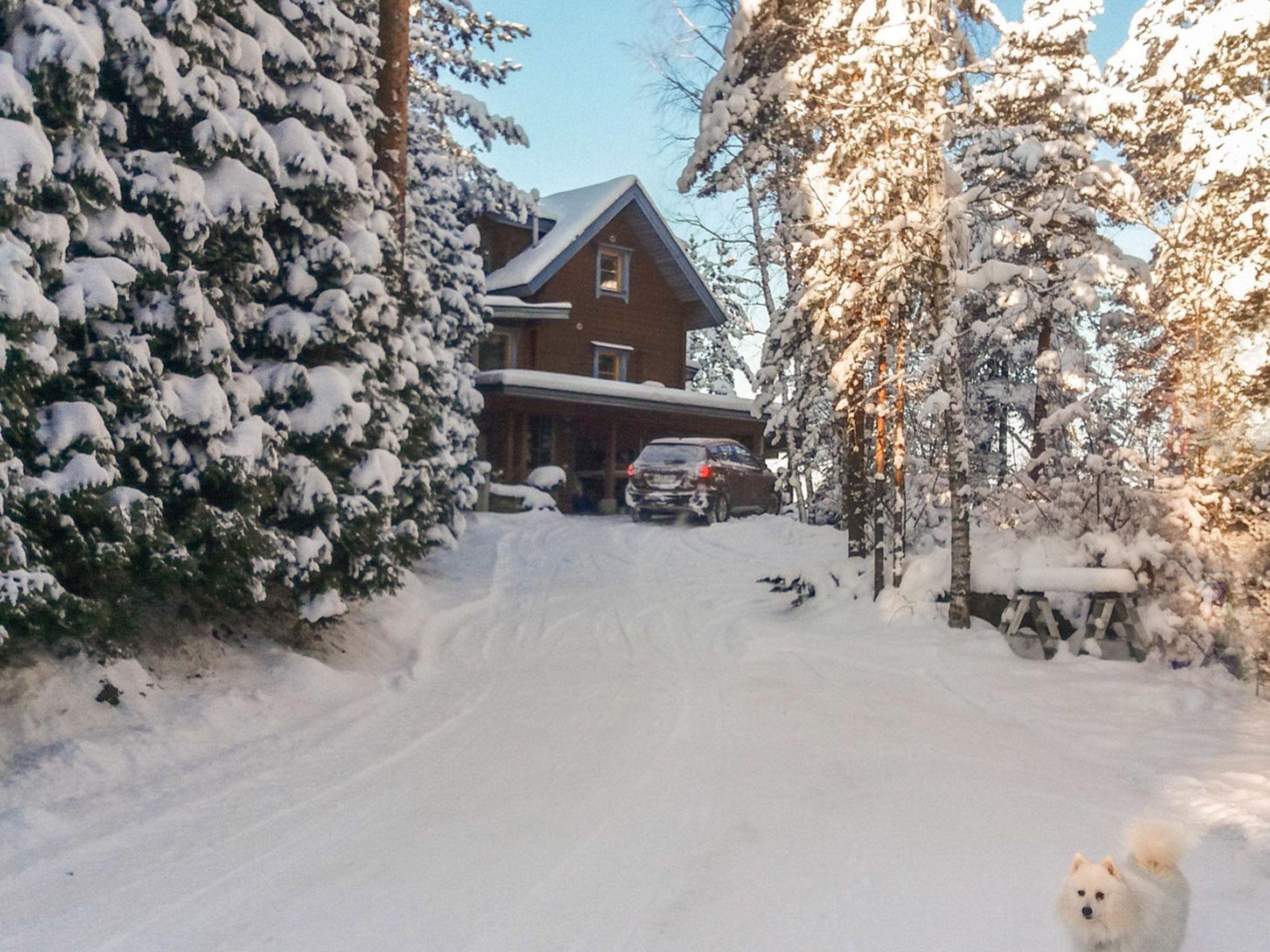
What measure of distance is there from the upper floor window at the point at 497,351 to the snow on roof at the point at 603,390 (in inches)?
46.1

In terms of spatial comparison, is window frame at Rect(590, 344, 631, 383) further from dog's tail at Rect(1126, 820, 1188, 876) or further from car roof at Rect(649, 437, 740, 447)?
dog's tail at Rect(1126, 820, 1188, 876)

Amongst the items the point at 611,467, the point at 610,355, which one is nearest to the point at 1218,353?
the point at 611,467

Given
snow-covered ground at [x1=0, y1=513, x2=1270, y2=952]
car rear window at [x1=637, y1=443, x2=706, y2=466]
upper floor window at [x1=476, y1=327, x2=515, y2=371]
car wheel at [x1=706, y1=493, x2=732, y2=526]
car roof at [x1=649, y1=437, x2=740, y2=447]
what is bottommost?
snow-covered ground at [x1=0, y1=513, x2=1270, y2=952]

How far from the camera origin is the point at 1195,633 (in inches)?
387

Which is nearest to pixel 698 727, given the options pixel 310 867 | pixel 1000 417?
pixel 310 867

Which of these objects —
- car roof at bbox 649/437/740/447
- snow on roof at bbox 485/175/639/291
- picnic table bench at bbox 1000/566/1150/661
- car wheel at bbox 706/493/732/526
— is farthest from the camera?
snow on roof at bbox 485/175/639/291

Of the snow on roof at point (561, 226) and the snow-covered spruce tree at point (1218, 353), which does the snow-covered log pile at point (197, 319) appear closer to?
the snow-covered spruce tree at point (1218, 353)

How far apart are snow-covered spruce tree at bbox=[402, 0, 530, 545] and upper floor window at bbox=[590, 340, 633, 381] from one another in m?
8.69

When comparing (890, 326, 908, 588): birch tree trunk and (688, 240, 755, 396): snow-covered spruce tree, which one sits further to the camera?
(688, 240, 755, 396): snow-covered spruce tree

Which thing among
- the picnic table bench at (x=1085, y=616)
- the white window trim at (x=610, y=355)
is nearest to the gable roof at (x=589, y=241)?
the white window trim at (x=610, y=355)

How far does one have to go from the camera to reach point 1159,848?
3.97 m

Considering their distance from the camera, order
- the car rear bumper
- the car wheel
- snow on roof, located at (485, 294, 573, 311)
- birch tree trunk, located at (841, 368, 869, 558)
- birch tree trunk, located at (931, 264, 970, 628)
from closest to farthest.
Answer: birch tree trunk, located at (931, 264, 970, 628)
birch tree trunk, located at (841, 368, 869, 558)
the car rear bumper
the car wheel
snow on roof, located at (485, 294, 573, 311)

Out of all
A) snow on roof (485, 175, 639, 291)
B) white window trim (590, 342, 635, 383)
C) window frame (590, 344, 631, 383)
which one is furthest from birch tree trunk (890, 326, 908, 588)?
white window trim (590, 342, 635, 383)

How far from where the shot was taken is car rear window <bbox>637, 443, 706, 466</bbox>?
2281cm
